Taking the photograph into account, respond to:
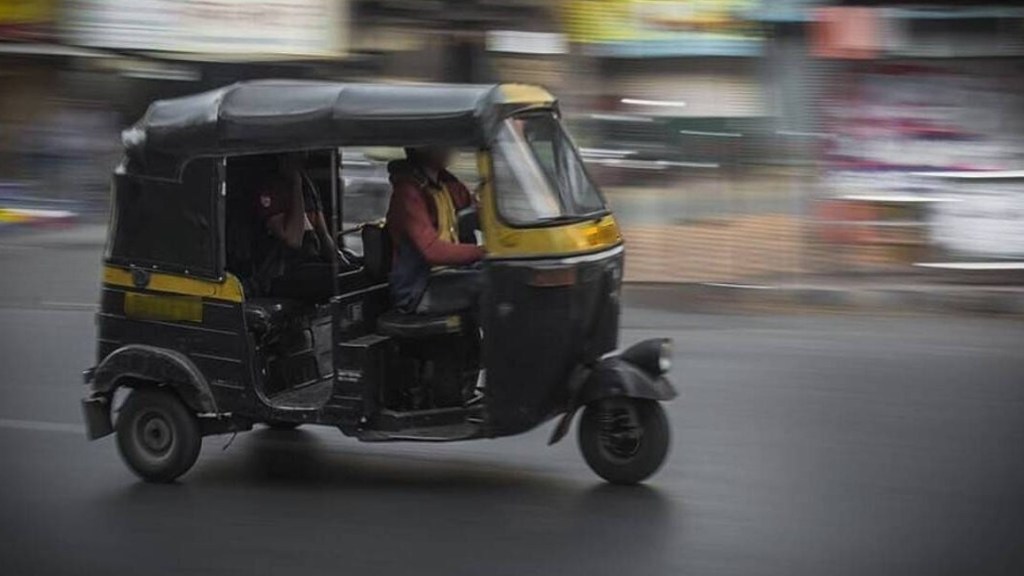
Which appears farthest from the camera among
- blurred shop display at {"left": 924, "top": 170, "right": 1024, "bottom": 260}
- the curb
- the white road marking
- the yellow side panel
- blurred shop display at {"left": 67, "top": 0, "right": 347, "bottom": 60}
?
blurred shop display at {"left": 67, "top": 0, "right": 347, "bottom": 60}

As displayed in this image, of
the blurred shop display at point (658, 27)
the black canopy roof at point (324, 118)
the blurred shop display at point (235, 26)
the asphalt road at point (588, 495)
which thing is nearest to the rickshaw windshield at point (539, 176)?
the black canopy roof at point (324, 118)

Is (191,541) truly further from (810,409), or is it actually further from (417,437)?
(810,409)

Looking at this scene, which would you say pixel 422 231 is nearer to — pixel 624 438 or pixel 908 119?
pixel 624 438

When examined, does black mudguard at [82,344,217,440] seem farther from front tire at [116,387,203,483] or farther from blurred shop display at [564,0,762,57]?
blurred shop display at [564,0,762,57]

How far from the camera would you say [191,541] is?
247 inches

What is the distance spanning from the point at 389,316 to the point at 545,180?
94 cm

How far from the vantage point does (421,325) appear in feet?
22.2

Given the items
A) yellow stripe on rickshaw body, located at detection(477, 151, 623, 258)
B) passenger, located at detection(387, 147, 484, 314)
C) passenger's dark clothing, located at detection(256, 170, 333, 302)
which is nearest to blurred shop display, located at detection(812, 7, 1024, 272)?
passenger's dark clothing, located at detection(256, 170, 333, 302)

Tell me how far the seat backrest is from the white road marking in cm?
214

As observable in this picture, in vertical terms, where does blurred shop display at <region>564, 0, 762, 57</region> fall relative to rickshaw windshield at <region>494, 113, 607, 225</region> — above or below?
above

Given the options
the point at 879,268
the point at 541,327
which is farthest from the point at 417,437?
the point at 879,268

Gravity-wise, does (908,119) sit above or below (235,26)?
below

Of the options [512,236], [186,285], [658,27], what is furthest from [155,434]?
[658,27]

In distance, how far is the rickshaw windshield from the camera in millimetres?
6562
